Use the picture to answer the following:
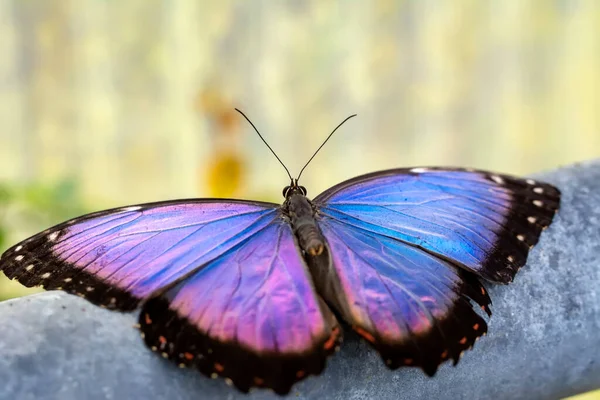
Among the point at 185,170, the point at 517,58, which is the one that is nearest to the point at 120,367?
the point at 185,170

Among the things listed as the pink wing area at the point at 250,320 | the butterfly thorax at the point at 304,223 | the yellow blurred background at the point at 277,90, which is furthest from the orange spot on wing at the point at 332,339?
the yellow blurred background at the point at 277,90

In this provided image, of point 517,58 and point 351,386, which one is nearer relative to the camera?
point 351,386

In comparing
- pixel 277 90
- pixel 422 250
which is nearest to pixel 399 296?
pixel 422 250

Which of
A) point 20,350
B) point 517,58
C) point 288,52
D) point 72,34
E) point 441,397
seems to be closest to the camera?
point 20,350

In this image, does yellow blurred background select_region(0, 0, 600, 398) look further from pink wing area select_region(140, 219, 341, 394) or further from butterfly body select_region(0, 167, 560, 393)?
pink wing area select_region(140, 219, 341, 394)

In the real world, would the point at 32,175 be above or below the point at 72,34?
below

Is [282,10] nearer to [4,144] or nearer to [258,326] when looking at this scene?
[4,144]

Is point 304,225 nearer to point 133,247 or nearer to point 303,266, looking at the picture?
point 303,266
